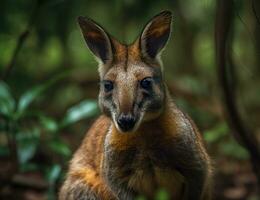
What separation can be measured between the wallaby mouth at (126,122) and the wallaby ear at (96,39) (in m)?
0.93

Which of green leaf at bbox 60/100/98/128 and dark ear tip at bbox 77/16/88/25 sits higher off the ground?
dark ear tip at bbox 77/16/88/25

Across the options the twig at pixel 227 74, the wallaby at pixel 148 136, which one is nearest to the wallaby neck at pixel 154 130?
the wallaby at pixel 148 136

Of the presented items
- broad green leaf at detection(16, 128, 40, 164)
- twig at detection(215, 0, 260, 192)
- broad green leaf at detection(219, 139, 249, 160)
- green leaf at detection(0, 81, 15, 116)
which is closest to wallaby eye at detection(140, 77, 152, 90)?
twig at detection(215, 0, 260, 192)

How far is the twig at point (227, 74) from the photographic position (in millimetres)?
5633

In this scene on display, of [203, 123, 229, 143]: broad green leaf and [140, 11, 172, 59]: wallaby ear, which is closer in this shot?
[140, 11, 172, 59]: wallaby ear

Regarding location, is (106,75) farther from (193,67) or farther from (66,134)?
(193,67)

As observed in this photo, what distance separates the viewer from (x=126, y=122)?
244 inches

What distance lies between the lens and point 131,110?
6.25 m

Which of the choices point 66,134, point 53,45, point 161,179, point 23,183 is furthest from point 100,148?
point 53,45

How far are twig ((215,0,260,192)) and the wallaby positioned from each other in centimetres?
53

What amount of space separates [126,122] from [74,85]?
6097 millimetres

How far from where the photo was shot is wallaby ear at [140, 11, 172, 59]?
6903mm

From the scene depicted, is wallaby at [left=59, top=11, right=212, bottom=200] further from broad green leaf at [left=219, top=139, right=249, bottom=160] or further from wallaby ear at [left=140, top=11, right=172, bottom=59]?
broad green leaf at [left=219, top=139, right=249, bottom=160]

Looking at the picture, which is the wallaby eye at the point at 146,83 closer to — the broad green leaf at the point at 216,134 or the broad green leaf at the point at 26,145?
the broad green leaf at the point at 26,145
